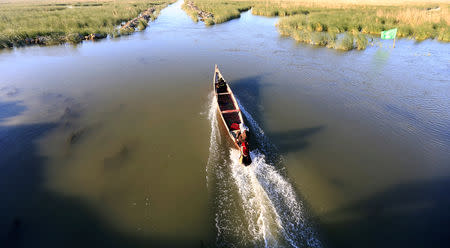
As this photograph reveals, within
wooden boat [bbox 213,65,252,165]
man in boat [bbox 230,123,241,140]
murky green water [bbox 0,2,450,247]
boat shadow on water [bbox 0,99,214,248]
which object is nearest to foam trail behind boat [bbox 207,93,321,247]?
murky green water [bbox 0,2,450,247]

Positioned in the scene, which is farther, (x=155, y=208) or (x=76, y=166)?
(x=76, y=166)

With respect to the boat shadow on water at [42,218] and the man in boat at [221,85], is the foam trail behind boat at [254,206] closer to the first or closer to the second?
the boat shadow on water at [42,218]

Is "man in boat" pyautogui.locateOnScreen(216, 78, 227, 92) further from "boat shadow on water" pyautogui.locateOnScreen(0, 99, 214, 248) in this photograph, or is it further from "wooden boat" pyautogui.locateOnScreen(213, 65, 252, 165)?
"boat shadow on water" pyautogui.locateOnScreen(0, 99, 214, 248)

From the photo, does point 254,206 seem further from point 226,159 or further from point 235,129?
point 235,129

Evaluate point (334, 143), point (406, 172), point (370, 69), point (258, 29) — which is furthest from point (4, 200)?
point (258, 29)

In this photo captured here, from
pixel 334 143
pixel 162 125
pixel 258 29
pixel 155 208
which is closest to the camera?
pixel 155 208

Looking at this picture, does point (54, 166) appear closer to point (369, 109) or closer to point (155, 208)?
point (155, 208)

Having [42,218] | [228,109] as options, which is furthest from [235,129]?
[42,218]
